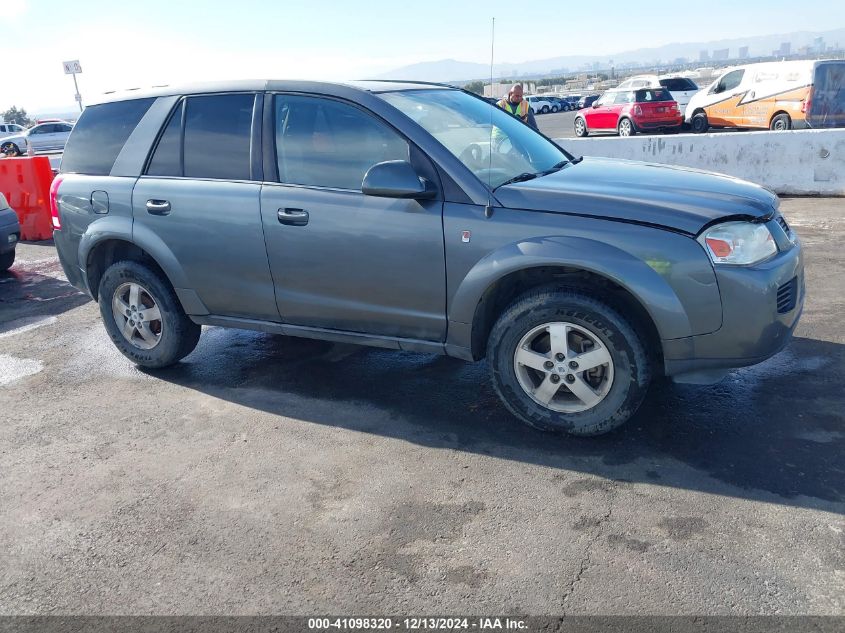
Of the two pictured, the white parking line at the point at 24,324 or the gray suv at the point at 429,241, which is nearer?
the gray suv at the point at 429,241

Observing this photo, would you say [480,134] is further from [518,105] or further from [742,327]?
[518,105]

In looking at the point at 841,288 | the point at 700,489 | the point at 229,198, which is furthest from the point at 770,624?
the point at 841,288

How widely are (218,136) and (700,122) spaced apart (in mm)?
18818

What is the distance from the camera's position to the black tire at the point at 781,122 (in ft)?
56.4

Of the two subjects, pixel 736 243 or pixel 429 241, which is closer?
pixel 736 243

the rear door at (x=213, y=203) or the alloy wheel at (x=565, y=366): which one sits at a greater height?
the rear door at (x=213, y=203)

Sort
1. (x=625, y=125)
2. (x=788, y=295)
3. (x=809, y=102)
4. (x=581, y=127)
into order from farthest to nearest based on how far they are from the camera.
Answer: (x=581, y=127) < (x=625, y=125) < (x=809, y=102) < (x=788, y=295)

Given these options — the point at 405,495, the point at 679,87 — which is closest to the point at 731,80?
the point at 679,87

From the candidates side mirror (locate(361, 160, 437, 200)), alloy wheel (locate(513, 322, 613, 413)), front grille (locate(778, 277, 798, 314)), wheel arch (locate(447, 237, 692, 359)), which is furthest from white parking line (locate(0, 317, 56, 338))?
front grille (locate(778, 277, 798, 314))

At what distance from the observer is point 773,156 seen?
10.6m

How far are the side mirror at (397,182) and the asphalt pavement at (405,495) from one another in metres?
1.28

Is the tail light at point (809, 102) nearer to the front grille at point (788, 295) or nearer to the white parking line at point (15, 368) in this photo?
the front grille at point (788, 295)

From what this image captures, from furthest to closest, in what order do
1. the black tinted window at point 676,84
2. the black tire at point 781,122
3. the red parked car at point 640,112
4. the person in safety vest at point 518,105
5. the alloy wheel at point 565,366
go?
1. the black tinted window at point 676,84
2. the red parked car at point 640,112
3. the black tire at point 781,122
4. the person in safety vest at point 518,105
5. the alloy wheel at point 565,366

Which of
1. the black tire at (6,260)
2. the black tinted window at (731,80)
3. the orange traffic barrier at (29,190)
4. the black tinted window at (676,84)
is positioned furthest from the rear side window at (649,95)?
the black tire at (6,260)
